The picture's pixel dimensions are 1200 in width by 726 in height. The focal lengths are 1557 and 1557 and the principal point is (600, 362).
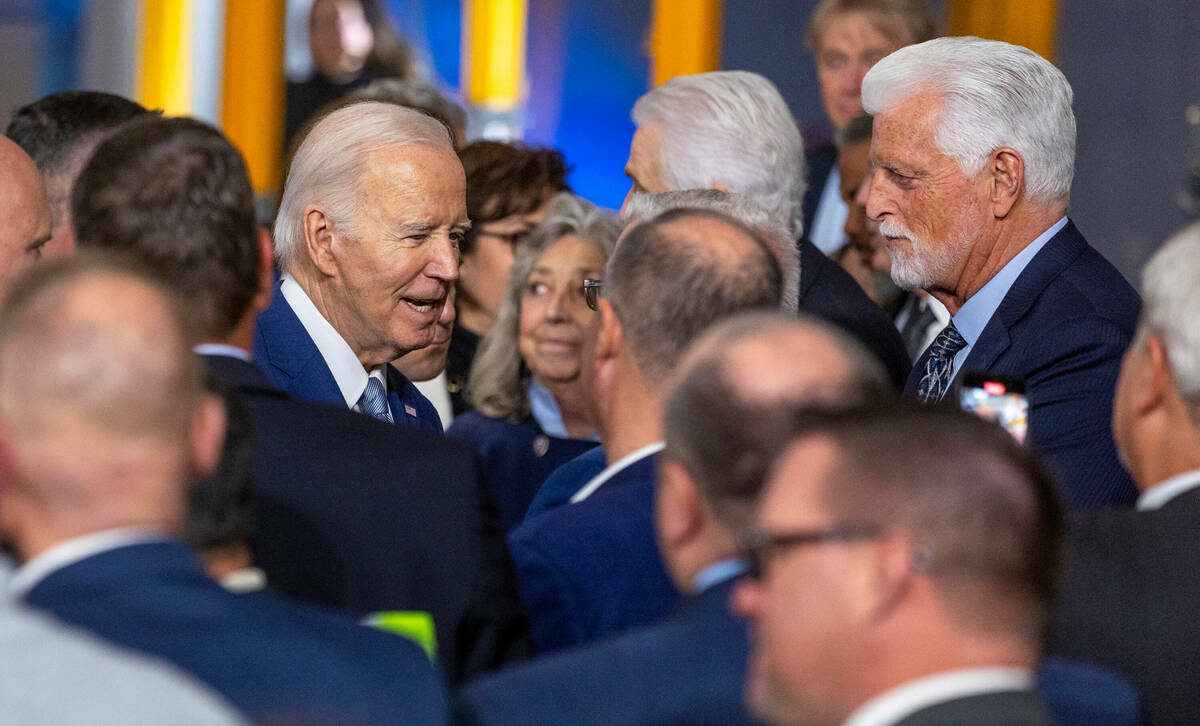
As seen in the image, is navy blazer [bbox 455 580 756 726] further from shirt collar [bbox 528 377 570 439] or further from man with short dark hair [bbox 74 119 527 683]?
shirt collar [bbox 528 377 570 439]

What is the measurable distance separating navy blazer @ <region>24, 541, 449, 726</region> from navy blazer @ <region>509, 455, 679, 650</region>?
0.60 meters

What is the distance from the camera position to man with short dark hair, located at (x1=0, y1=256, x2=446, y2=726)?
141cm

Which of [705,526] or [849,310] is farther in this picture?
[849,310]

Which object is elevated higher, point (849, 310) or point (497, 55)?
point (849, 310)

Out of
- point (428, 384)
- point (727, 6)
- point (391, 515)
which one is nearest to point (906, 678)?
point (391, 515)

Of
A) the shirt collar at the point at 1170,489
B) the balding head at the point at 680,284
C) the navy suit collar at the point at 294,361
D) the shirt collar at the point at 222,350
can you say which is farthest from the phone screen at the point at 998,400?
the navy suit collar at the point at 294,361

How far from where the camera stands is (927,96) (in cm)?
317

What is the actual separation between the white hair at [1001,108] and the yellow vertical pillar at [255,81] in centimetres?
436

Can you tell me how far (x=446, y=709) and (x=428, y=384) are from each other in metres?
2.92

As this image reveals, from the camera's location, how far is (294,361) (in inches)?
113

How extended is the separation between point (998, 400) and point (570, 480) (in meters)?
0.82

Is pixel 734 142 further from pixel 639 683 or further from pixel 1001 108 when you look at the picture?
pixel 639 683

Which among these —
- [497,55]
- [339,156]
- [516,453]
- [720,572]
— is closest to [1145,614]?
[720,572]

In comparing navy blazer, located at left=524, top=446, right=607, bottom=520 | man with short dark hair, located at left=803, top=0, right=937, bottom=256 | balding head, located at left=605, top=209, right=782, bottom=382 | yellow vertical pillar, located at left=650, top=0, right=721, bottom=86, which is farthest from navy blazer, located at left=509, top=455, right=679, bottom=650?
yellow vertical pillar, located at left=650, top=0, right=721, bottom=86
